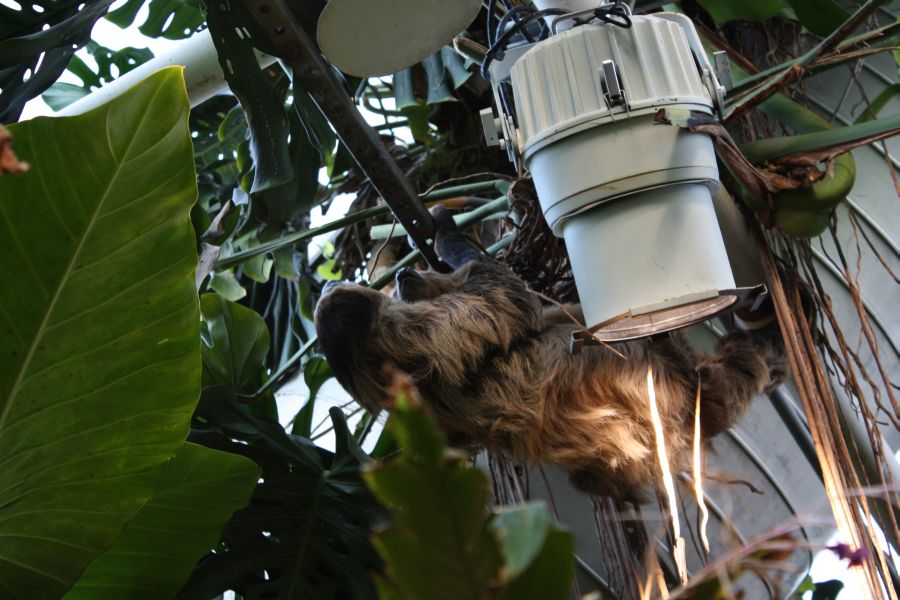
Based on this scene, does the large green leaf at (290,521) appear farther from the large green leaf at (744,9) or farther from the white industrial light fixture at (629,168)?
the large green leaf at (744,9)

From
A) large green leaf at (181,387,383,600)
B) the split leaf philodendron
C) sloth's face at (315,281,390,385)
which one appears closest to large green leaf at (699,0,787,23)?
sloth's face at (315,281,390,385)

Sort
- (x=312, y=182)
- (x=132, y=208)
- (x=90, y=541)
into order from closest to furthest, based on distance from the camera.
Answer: (x=132, y=208) → (x=90, y=541) → (x=312, y=182)

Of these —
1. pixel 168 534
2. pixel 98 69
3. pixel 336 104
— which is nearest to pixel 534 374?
pixel 336 104

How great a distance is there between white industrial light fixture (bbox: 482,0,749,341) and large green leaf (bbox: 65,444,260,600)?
781 mm

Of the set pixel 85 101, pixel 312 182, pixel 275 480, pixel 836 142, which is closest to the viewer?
pixel 836 142

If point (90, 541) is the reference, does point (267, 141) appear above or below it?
above

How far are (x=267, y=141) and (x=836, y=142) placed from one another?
4.42 feet

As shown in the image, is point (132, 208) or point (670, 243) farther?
point (670, 243)

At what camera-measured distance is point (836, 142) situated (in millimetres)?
1660

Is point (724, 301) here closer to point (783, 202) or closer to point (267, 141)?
point (783, 202)

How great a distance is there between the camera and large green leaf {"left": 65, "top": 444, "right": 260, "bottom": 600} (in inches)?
66.2

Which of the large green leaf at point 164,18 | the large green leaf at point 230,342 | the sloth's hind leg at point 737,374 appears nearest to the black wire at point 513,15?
the sloth's hind leg at point 737,374

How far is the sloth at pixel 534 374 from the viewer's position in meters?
2.08

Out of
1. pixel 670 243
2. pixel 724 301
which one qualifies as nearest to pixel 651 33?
pixel 670 243
